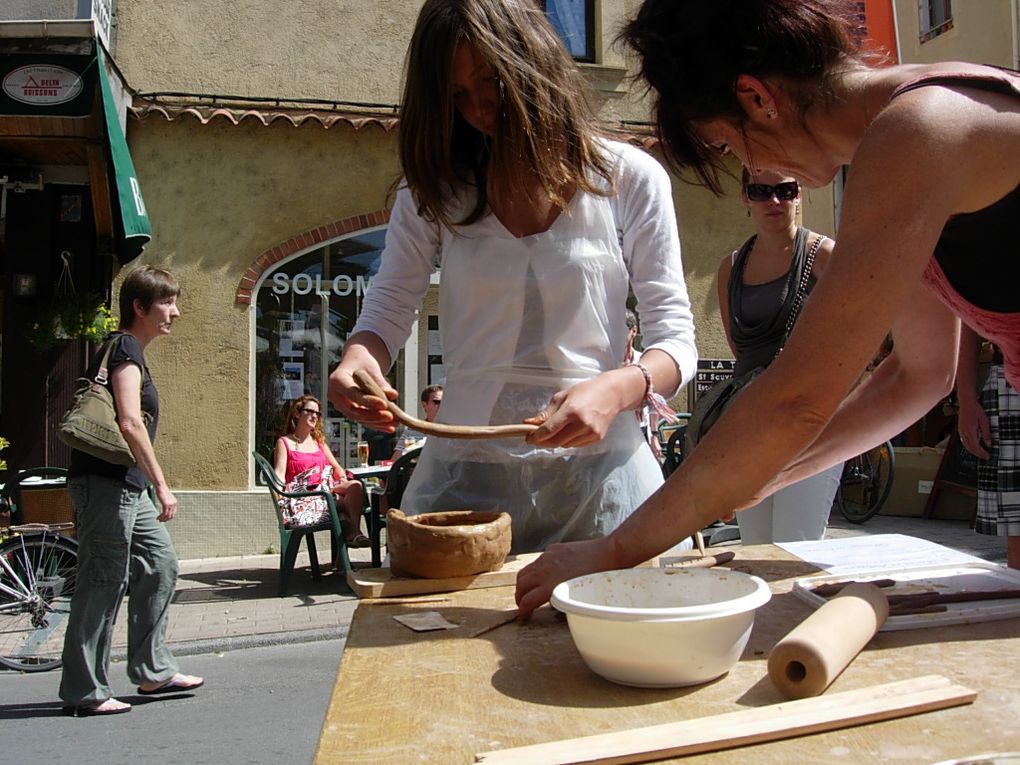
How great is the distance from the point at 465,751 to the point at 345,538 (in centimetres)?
617

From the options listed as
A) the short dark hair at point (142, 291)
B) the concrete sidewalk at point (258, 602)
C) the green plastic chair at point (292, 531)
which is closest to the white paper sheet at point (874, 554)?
the short dark hair at point (142, 291)

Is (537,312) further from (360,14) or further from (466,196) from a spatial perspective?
(360,14)

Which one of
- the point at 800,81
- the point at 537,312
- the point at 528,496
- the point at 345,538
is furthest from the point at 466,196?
the point at 345,538

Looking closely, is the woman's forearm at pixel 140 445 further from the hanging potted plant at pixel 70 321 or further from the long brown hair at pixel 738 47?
the hanging potted plant at pixel 70 321

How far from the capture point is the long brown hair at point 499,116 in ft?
5.62

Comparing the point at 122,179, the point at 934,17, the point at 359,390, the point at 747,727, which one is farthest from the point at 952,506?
the point at 934,17

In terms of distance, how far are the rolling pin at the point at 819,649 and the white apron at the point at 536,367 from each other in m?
0.71

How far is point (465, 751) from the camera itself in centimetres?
87

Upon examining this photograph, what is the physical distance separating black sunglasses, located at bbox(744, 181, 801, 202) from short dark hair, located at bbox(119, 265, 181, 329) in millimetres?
2811

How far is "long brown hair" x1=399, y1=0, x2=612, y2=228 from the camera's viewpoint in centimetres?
171

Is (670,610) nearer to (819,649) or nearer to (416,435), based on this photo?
(819,649)

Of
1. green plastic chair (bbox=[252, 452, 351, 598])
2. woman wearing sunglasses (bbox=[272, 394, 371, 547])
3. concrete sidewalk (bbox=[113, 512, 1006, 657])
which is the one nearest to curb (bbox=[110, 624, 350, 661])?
concrete sidewalk (bbox=[113, 512, 1006, 657])

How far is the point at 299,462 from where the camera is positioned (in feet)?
24.4

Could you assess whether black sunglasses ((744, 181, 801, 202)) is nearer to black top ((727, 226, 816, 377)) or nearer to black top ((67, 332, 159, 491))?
black top ((727, 226, 816, 377))
